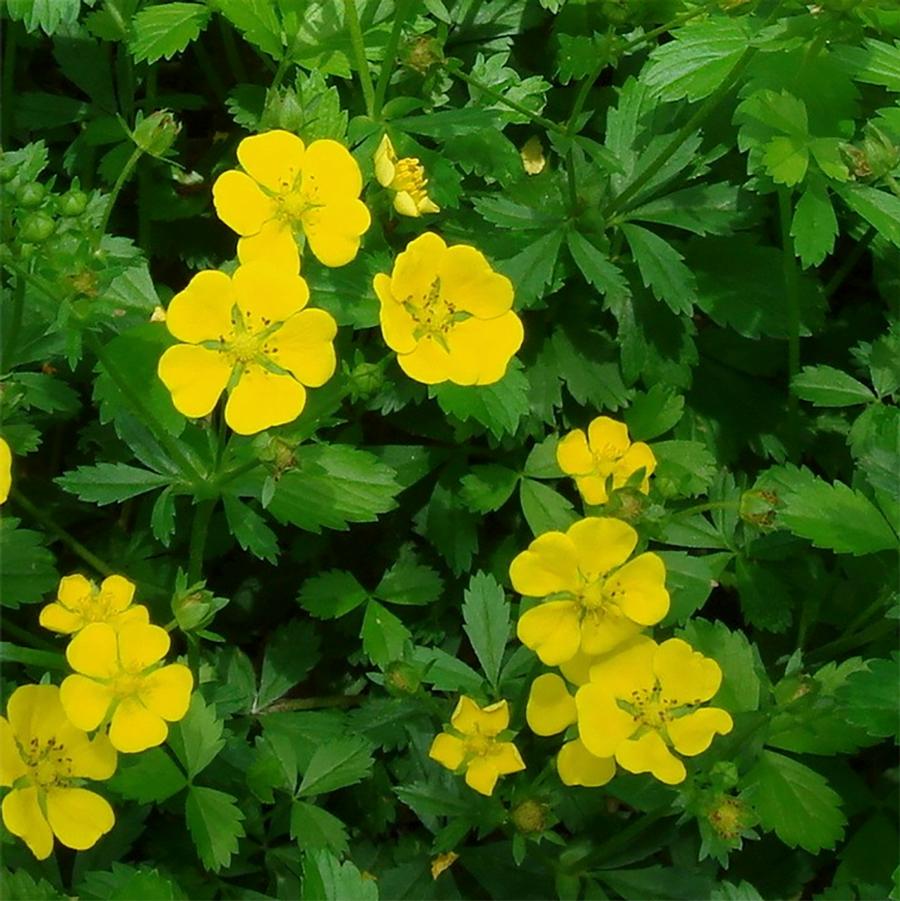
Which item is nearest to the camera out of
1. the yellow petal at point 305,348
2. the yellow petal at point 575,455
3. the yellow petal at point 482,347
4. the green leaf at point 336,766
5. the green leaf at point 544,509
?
the yellow petal at point 305,348

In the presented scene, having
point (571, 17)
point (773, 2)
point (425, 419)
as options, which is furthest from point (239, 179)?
point (773, 2)

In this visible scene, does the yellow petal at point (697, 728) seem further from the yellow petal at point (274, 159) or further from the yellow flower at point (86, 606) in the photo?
the yellow petal at point (274, 159)

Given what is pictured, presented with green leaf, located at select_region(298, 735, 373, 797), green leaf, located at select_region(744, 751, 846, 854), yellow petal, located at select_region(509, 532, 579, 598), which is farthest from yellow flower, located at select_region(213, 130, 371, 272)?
green leaf, located at select_region(744, 751, 846, 854)

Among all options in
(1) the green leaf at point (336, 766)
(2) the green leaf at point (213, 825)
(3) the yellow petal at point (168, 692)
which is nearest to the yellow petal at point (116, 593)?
(3) the yellow petal at point (168, 692)

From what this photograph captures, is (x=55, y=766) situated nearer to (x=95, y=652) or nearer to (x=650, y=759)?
(x=95, y=652)

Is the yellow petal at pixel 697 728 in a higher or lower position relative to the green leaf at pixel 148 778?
higher

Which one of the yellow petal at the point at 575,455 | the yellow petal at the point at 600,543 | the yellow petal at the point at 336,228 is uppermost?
the yellow petal at the point at 336,228

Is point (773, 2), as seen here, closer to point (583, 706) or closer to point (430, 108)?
point (430, 108)

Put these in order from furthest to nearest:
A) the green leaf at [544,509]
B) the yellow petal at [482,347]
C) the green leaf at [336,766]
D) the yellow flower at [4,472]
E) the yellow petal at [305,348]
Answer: the green leaf at [544,509], the green leaf at [336,766], the yellow petal at [482,347], the yellow petal at [305,348], the yellow flower at [4,472]
